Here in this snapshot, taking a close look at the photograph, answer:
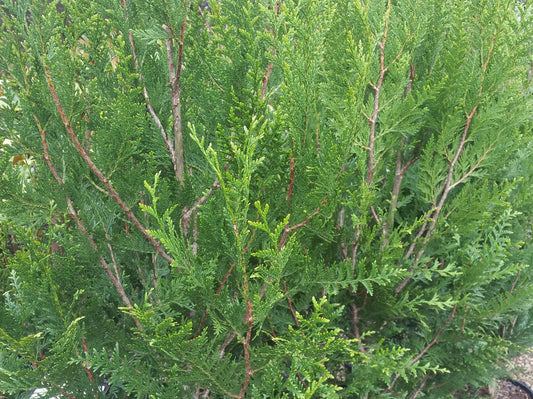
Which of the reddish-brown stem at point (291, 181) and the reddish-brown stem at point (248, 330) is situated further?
the reddish-brown stem at point (291, 181)

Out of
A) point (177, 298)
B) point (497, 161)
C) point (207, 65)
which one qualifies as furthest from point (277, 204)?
point (497, 161)

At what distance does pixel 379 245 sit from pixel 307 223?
0.63 meters

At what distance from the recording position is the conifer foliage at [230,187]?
1467mm

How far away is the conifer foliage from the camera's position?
1.47 m

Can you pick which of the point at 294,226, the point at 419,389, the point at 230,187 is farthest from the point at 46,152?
the point at 419,389

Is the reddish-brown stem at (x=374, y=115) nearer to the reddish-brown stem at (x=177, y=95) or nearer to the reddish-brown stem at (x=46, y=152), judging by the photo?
the reddish-brown stem at (x=177, y=95)

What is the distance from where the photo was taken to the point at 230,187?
4.35 feet

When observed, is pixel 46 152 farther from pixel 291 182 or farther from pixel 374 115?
pixel 374 115

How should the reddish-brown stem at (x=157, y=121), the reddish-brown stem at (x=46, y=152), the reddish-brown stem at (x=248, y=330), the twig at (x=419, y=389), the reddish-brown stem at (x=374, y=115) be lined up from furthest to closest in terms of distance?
the twig at (x=419, y=389) < the reddish-brown stem at (x=374, y=115) < the reddish-brown stem at (x=157, y=121) < the reddish-brown stem at (x=46, y=152) < the reddish-brown stem at (x=248, y=330)

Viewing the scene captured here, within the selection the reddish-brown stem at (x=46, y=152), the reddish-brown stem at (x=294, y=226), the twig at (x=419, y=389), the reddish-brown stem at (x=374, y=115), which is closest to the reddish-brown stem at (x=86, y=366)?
the reddish-brown stem at (x=46, y=152)

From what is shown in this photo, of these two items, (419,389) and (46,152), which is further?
(419,389)

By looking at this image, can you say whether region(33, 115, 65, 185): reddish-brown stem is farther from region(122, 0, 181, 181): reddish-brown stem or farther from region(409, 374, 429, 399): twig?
region(409, 374, 429, 399): twig

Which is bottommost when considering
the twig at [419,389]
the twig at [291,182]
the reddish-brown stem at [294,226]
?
the twig at [419,389]

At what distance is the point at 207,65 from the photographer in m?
1.81
